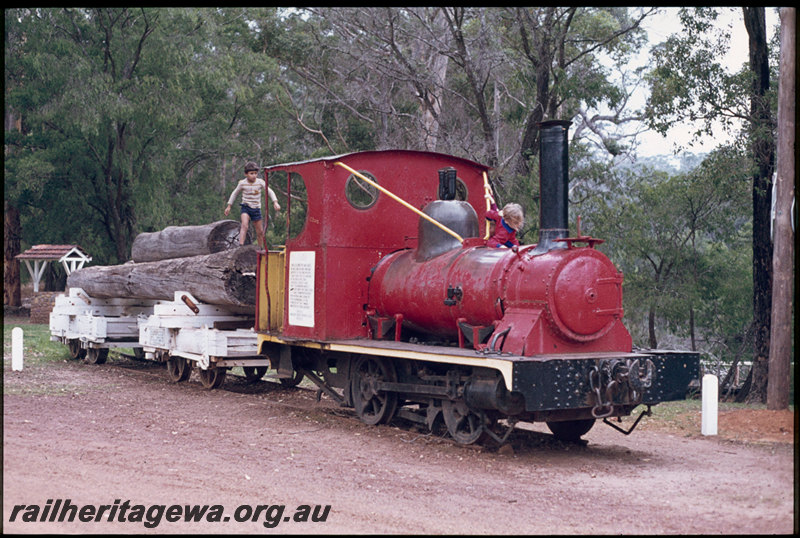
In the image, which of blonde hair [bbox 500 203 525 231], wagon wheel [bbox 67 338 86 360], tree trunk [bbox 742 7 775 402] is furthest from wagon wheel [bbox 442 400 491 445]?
wagon wheel [bbox 67 338 86 360]

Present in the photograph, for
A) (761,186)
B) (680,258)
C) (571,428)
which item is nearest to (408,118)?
(680,258)

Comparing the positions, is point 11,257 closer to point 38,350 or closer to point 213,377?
point 38,350

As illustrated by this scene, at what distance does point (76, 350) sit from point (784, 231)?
1274 centimetres

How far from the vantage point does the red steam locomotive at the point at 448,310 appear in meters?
7.71

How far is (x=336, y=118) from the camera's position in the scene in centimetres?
2602

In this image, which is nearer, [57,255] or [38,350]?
[38,350]

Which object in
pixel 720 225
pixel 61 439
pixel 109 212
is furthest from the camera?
pixel 109 212

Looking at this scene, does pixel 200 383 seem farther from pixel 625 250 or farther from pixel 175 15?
pixel 175 15

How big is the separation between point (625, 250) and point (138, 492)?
15.7 m

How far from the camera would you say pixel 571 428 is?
8.84 meters

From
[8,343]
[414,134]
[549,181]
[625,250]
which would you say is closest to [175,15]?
[414,134]

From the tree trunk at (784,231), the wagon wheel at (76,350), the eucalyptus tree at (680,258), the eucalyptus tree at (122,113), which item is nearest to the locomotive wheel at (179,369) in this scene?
the wagon wheel at (76,350)

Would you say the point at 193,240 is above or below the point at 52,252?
above

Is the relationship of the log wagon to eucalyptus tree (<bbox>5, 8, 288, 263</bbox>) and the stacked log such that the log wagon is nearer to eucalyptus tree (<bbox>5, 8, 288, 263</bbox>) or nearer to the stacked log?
the stacked log
